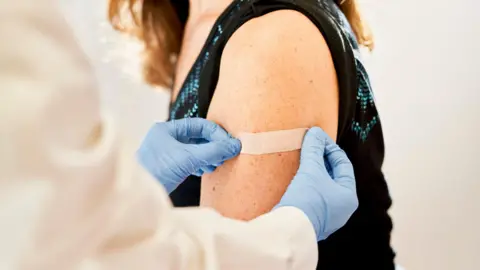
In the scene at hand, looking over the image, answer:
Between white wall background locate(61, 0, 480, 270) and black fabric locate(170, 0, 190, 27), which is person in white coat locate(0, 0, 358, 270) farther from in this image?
black fabric locate(170, 0, 190, 27)

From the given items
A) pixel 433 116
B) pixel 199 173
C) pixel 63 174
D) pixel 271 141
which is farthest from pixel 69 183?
pixel 433 116

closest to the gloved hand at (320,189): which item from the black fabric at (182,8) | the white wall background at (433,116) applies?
the white wall background at (433,116)

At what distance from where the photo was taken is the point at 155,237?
399 millimetres

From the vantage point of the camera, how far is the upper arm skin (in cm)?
73

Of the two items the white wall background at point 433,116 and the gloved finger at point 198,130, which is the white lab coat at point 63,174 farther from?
the white wall background at point 433,116

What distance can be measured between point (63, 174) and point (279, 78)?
43cm

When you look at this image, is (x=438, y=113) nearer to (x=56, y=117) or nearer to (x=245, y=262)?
(x=245, y=262)

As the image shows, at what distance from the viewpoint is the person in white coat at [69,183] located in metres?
0.32

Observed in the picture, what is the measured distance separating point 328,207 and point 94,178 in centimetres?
43

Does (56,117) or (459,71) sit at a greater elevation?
(56,117)

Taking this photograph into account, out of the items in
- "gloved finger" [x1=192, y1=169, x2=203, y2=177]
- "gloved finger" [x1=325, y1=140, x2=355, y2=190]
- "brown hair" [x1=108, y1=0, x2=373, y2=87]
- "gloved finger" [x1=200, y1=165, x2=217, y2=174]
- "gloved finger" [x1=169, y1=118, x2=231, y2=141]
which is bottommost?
"gloved finger" [x1=192, y1=169, x2=203, y2=177]

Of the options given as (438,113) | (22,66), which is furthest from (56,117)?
(438,113)

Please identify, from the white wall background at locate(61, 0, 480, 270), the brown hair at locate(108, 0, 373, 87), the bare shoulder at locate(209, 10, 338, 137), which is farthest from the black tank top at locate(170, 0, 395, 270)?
the brown hair at locate(108, 0, 373, 87)

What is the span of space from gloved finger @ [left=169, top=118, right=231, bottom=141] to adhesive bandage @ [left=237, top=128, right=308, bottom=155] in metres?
0.04
